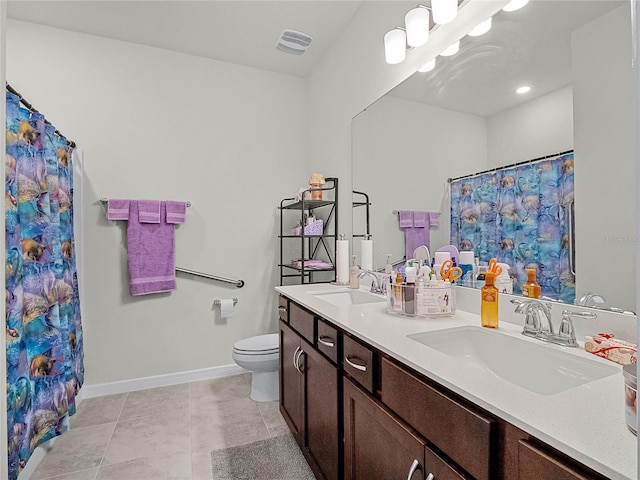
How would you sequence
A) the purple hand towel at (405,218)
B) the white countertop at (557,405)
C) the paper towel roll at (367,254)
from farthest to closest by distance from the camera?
the paper towel roll at (367,254)
the purple hand towel at (405,218)
the white countertop at (557,405)

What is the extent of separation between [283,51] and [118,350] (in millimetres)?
2668

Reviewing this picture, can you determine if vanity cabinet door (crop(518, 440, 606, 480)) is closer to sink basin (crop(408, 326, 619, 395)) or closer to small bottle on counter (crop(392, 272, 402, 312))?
sink basin (crop(408, 326, 619, 395))

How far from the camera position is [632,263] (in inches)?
34.8

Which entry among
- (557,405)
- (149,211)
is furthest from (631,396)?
(149,211)

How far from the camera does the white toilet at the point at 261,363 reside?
2.21 metres

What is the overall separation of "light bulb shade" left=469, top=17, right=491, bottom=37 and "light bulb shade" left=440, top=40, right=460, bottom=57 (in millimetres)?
73

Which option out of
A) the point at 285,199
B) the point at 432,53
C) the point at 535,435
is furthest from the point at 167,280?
the point at 535,435

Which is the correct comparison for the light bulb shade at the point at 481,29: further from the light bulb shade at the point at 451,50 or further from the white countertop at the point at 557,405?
the white countertop at the point at 557,405

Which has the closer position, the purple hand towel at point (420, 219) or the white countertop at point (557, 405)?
the white countertop at point (557, 405)

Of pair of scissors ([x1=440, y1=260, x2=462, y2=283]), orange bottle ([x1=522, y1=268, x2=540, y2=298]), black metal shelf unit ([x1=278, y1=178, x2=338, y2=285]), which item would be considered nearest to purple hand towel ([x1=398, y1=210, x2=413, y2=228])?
pair of scissors ([x1=440, y1=260, x2=462, y2=283])

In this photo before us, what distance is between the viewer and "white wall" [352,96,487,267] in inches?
57.9

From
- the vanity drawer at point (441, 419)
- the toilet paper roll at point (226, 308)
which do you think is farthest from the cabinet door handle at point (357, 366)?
the toilet paper roll at point (226, 308)

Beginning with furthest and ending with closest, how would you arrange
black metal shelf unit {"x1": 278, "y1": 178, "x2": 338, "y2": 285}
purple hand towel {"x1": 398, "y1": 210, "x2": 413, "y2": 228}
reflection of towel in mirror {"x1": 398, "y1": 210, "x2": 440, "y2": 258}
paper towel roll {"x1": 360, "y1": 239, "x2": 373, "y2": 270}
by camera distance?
1. black metal shelf unit {"x1": 278, "y1": 178, "x2": 338, "y2": 285}
2. paper towel roll {"x1": 360, "y1": 239, "x2": 373, "y2": 270}
3. purple hand towel {"x1": 398, "y1": 210, "x2": 413, "y2": 228}
4. reflection of towel in mirror {"x1": 398, "y1": 210, "x2": 440, "y2": 258}

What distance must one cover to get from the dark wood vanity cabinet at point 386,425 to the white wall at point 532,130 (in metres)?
0.90
